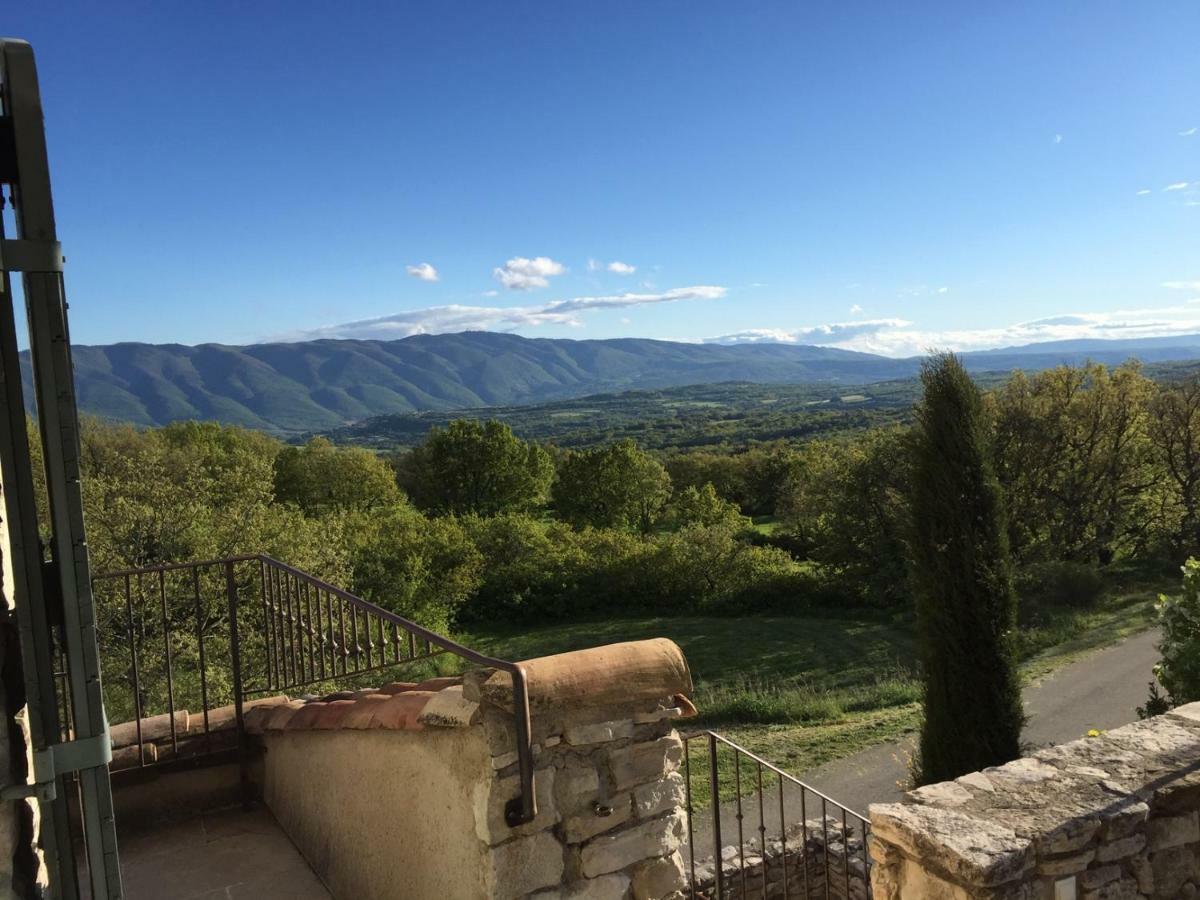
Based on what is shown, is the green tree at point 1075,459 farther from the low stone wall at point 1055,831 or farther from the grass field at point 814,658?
the low stone wall at point 1055,831

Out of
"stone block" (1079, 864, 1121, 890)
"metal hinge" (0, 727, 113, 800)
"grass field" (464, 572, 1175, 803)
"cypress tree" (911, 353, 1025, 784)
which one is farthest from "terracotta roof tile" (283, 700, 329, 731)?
"cypress tree" (911, 353, 1025, 784)

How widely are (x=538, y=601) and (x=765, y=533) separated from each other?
40.0ft

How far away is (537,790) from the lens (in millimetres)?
2686

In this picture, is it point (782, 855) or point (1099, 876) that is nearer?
point (1099, 876)

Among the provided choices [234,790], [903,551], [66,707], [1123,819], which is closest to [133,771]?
[234,790]

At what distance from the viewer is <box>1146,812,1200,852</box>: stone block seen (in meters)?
3.20

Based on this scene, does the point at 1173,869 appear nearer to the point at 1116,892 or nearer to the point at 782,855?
the point at 1116,892

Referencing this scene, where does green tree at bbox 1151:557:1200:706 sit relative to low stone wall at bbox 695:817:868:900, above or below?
above

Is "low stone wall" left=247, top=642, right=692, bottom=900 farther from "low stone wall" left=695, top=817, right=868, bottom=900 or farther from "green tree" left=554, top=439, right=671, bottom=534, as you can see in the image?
"green tree" left=554, top=439, right=671, bottom=534

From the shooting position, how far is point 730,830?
Result: 26.8 feet

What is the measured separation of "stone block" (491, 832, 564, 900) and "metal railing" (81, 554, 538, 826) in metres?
0.13

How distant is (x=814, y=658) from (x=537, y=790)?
56.7 feet

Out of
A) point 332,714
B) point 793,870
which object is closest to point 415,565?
point 793,870

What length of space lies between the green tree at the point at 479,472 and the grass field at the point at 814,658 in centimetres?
1154
